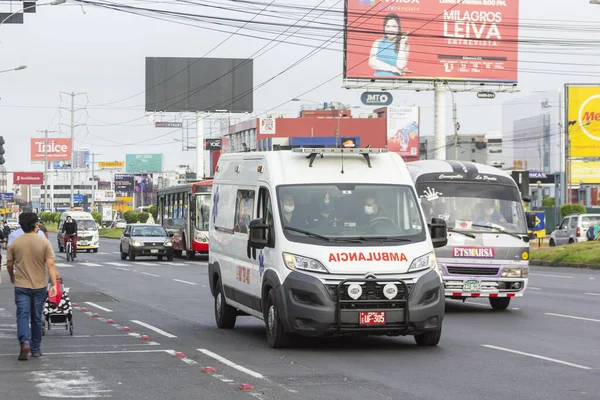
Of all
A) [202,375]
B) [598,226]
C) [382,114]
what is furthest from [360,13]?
[382,114]

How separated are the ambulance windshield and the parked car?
36.1 m

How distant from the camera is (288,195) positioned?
48.6 ft

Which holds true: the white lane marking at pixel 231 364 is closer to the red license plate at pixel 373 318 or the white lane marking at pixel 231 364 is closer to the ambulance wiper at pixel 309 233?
the red license plate at pixel 373 318

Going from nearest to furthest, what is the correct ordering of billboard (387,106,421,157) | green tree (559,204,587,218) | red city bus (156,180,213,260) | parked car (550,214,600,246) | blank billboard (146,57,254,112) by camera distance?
red city bus (156,180,213,260), parked car (550,214,600,246), green tree (559,204,587,218), blank billboard (146,57,254,112), billboard (387,106,421,157)

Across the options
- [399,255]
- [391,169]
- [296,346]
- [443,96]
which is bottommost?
[296,346]

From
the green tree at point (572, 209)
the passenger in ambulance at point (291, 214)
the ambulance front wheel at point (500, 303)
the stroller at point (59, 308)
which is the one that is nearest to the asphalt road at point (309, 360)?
the ambulance front wheel at point (500, 303)

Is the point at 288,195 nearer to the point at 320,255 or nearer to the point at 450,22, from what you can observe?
the point at 320,255

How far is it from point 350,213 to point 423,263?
46.7 inches

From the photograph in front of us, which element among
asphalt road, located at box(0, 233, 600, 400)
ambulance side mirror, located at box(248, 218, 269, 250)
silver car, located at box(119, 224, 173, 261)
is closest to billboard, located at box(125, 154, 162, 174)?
silver car, located at box(119, 224, 173, 261)

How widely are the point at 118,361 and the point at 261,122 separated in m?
117

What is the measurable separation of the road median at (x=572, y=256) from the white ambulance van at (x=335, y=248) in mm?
25427

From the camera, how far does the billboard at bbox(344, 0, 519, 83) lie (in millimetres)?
64500

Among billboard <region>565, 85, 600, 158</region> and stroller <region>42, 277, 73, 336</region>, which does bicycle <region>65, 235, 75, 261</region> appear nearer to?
stroller <region>42, 277, 73, 336</region>

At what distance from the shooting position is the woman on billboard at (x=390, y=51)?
64.5 meters
